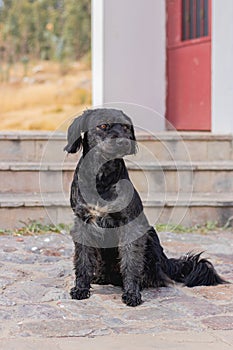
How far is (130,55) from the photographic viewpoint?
6.20 metres

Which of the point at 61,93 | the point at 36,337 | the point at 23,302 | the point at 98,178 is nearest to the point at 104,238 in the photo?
the point at 98,178

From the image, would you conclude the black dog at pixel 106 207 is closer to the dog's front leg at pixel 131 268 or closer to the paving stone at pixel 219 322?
the dog's front leg at pixel 131 268

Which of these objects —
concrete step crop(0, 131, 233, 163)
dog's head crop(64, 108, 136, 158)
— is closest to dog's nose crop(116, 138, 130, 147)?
dog's head crop(64, 108, 136, 158)

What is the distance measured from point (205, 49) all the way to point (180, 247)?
2.52m

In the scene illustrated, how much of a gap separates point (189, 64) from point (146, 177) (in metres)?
1.79

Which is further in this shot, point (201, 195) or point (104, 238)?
point (201, 195)

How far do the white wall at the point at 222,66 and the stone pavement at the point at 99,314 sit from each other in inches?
73.4

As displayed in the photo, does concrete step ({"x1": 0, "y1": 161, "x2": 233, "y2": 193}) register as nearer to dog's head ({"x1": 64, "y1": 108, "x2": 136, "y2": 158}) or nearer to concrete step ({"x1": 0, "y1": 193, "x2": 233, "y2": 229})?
concrete step ({"x1": 0, "y1": 193, "x2": 233, "y2": 229})

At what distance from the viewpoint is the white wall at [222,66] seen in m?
5.21

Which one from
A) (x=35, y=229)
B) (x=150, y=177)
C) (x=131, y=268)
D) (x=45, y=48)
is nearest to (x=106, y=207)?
Answer: (x=131, y=268)

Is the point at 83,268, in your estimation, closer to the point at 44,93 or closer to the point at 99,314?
the point at 99,314

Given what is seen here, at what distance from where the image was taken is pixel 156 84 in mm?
6418

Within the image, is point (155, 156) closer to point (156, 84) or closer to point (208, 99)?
point (208, 99)

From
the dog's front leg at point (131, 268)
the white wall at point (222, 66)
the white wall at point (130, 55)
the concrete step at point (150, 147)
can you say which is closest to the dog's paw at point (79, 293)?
the dog's front leg at point (131, 268)
